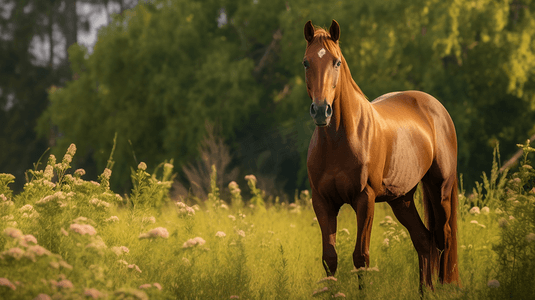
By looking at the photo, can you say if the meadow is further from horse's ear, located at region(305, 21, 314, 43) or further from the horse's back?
horse's ear, located at region(305, 21, 314, 43)

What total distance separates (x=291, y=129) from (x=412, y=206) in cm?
1248

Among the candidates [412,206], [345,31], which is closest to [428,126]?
[412,206]

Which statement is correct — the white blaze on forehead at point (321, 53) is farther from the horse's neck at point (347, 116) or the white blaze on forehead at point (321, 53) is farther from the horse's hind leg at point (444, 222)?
the horse's hind leg at point (444, 222)

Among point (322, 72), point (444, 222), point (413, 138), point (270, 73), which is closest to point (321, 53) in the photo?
point (322, 72)

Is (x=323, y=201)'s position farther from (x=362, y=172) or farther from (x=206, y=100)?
(x=206, y=100)

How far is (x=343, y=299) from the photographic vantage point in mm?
3459

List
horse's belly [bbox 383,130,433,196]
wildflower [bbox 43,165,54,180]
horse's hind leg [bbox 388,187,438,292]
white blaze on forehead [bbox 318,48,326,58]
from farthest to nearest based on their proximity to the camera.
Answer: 1. horse's hind leg [bbox 388,187,438,292]
2. wildflower [bbox 43,165,54,180]
3. horse's belly [bbox 383,130,433,196]
4. white blaze on forehead [bbox 318,48,326,58]

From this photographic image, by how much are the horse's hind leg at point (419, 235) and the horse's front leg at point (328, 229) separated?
121 centimetres

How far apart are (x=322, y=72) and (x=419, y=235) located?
85.5 inches

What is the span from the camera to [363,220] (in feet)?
12.3

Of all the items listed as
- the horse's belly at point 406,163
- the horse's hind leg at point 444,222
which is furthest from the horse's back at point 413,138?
the horse's hind leg at point 444,222

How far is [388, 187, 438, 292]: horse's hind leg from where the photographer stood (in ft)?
Answer: 15.4

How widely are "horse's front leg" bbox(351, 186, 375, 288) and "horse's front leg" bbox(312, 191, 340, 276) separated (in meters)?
0.19

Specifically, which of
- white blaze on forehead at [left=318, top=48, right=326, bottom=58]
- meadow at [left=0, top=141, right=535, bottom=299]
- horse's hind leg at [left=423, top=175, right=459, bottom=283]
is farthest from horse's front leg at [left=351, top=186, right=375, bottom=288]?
horse's hind leg at [left=423, top=175, right=459, bottom=283]
